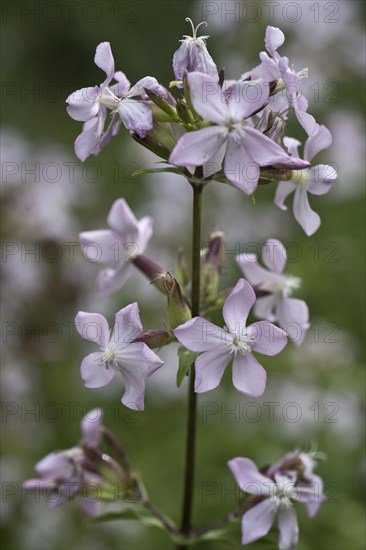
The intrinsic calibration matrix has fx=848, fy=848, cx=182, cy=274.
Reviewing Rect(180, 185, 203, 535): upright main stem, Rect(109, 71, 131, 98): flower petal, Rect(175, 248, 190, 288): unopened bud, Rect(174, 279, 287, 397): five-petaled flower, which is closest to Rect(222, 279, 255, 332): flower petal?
Rect(174, 279, 287, 397): five-petaled flower

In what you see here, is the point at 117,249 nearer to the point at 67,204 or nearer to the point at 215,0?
the point at 67,204

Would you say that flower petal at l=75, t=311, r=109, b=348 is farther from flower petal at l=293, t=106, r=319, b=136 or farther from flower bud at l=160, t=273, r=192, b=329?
flower petal at l=293, t=106, r=319, b=136

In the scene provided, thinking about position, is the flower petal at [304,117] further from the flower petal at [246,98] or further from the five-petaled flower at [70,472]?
the five-petaled flower at [70,472]

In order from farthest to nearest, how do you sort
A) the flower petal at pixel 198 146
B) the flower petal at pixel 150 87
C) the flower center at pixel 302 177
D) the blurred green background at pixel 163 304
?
1. the blurred green background at pixel 163 304
2. the flower center at pixel 302 177
3. the flower petal at pixel 150 87
4. the flower petal at pixel 198 146

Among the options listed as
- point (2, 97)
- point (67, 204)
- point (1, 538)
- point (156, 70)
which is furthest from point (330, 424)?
point (2, 97)

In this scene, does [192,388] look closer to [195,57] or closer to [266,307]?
[266,307]

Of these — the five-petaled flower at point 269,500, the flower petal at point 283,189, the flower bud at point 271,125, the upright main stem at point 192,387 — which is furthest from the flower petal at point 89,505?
the flower bud at point 271,125
